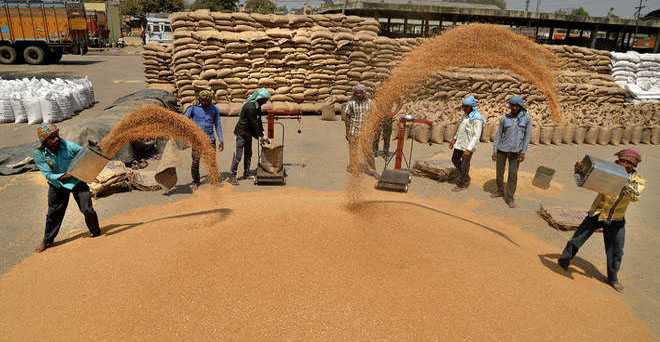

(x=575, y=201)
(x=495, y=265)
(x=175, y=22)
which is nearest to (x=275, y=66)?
(x=175, y=22)

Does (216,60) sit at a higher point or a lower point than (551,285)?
higher

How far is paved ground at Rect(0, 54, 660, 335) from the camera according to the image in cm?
427

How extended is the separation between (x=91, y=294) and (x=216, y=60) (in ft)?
28.4

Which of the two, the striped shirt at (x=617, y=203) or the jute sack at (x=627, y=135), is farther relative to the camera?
the jute sack at (x=627, y=135)

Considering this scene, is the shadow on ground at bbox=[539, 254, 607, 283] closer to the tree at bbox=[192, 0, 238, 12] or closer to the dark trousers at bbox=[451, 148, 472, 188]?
the dark trousers at bbox=[451, 148, 472, 188]

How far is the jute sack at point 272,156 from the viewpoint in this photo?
6270mm

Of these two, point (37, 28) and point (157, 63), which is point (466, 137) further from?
point (37, 28)

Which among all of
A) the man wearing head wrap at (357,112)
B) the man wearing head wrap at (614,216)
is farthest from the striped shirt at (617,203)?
the man wearing head wrap at (357,112)

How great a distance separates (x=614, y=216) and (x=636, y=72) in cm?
1306

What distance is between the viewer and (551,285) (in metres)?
3.55

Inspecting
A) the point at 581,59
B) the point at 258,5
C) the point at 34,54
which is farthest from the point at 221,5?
the point at 581,59

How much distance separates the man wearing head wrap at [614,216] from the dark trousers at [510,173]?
1.97 meters

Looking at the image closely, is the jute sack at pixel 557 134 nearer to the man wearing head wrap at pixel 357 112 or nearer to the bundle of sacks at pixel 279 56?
the bundle of sacks at pixel 279 56

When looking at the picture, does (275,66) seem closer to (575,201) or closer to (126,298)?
(575,201)
